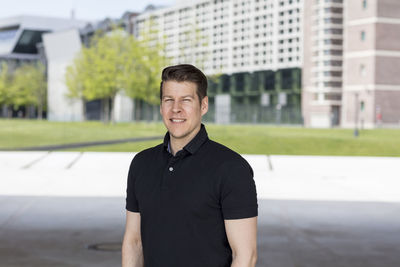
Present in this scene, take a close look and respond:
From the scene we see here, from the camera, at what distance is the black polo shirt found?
313 centimetres

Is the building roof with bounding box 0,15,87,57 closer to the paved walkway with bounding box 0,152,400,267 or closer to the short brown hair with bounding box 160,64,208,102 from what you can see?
the paved walkway with bounding box 0,152,400,267

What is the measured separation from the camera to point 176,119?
3336 mm

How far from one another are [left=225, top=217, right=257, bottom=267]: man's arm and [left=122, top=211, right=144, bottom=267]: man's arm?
58 centimetres

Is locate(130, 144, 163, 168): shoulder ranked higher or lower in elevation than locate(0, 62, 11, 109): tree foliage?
lower

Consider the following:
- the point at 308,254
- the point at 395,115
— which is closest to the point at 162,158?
the point at 308,254

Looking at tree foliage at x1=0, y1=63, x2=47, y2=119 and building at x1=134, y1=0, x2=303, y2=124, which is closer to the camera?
building at x1=134, y1=0, x2=303, y2=124

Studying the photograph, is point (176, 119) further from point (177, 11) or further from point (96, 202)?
point (177, 11)

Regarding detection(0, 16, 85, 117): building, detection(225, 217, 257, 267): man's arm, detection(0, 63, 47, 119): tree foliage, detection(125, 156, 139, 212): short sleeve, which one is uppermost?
detection(0, 16, 85, 117): building

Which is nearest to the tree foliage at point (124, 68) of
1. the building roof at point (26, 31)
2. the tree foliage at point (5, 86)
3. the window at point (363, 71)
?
the window at point (363, 71)

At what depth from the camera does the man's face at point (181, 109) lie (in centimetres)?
331

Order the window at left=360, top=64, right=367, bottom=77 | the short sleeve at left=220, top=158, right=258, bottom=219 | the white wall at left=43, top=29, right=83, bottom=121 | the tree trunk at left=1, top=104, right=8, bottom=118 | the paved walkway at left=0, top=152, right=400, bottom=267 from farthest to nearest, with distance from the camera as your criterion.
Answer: the tree trunk at left=1, top=104, right=8, bottom=118 → the white wall at left=43, top=29, right=83, bottom=121 → the window at left=360, top=64, right=367, bottom=77 → the paved walkway at left=0, top=152, right=400, bottom=267 → the short sleeve at left=220, top=158, right=258, bottom=219

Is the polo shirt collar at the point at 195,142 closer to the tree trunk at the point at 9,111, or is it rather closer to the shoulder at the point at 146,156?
the shoulder at the point at 146,156

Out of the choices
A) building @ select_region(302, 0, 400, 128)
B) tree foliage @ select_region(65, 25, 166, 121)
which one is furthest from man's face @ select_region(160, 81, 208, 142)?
building @ select_region(302, 0, 400, 128)

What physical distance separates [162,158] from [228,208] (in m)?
0.44
